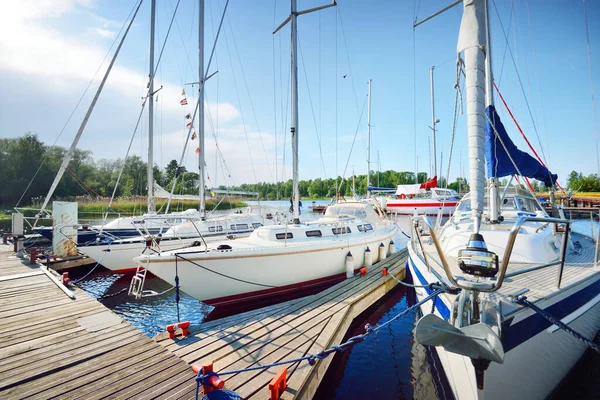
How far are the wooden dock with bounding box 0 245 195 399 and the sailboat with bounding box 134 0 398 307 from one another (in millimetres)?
1705

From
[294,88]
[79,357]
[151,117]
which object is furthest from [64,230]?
[294,88]

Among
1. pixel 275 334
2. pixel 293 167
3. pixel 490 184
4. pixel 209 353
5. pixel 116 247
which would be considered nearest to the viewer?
pixel 209 353

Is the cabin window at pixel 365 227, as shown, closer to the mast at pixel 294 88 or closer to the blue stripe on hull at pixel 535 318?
the mast at pixel 294 88

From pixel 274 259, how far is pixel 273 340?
3161mm

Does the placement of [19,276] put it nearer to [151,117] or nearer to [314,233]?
[314,233]

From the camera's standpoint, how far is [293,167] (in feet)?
32.9

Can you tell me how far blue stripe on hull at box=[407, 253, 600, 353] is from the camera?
311 cm

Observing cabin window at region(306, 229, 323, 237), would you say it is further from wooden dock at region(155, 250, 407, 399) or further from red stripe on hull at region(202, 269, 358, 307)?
wooden dock at region(155, 250, 407, 399)

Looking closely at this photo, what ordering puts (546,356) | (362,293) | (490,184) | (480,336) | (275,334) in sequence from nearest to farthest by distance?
1. (480,336)
2. (546,356)
3. (275,334)
4. (490,184)
5. (362,293)

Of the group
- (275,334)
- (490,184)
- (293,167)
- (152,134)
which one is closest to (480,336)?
(275,334)

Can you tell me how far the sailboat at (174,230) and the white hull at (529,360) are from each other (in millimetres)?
8532

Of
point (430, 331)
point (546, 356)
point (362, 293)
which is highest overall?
point (430, 331)

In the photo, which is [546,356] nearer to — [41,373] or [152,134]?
[41,373]

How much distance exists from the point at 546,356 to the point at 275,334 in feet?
13.3
